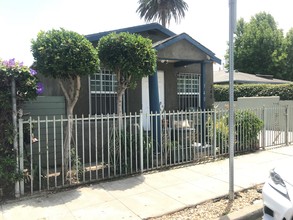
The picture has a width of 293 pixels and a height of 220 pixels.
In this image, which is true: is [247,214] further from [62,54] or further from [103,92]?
[103,92]

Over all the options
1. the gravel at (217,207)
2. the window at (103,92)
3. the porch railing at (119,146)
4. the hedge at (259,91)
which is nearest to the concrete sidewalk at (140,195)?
the gravel at (217,207)

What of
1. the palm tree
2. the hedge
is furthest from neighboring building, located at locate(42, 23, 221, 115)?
the palm tree

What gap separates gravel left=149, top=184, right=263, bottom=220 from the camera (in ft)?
13.5

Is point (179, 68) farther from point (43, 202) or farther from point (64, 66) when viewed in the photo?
point (43, 202)

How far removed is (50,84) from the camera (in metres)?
7.46

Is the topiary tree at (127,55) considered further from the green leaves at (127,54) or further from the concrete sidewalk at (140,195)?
the concrete sidewalk at (140,195)

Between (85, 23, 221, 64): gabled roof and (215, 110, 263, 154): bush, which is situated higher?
(85, 23, 221, 64): gabled roof

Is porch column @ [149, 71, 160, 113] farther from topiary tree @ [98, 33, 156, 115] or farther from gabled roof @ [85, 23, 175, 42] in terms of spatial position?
gabled roof @ [85, 23, 175, 42]

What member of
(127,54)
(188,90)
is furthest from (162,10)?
(127,54)

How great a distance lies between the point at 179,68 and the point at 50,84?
4.63 m

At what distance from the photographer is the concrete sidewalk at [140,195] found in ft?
13.7

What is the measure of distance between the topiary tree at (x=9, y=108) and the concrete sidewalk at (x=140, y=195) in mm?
482

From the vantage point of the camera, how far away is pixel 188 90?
10.4 m

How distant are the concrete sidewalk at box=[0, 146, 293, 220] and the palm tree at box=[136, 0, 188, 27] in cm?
2147
